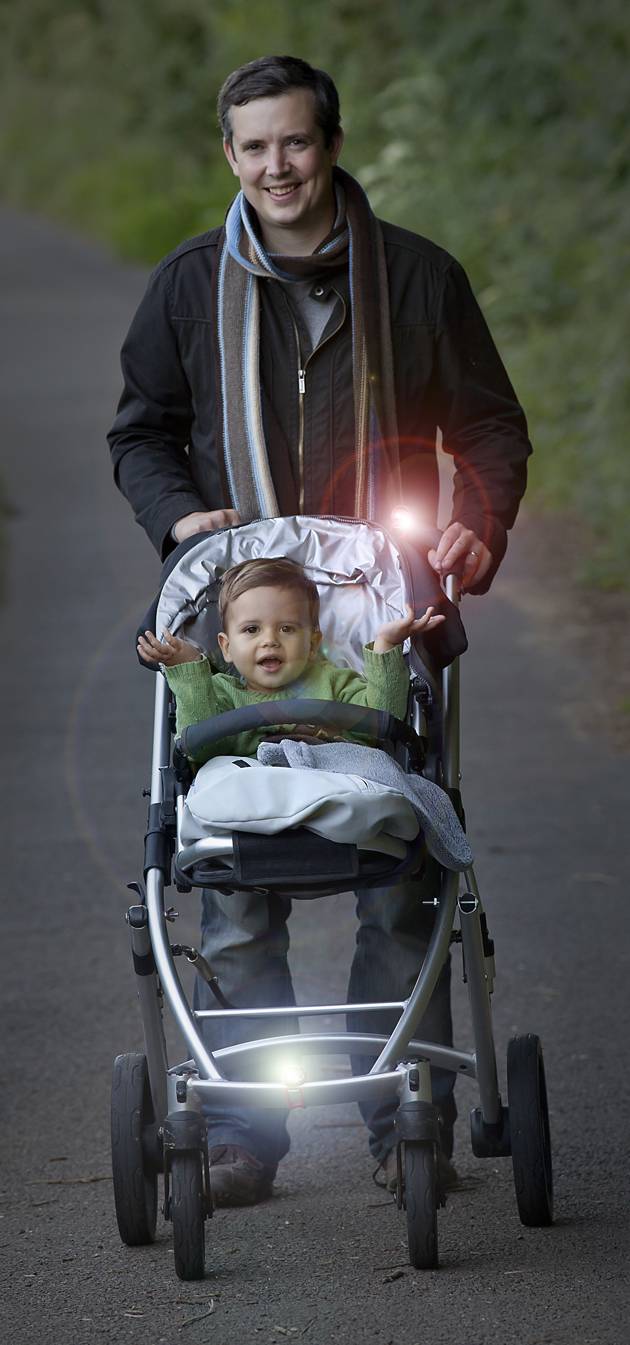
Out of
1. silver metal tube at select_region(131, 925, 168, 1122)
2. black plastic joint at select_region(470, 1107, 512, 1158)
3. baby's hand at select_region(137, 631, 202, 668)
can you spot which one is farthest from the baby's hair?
black plastic joint at select_region(470, 1107, 512, 1158)

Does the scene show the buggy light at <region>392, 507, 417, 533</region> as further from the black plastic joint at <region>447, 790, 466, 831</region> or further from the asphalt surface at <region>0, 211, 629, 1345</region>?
the asphalt surface at <region>0, 211, 629, 1345</region>

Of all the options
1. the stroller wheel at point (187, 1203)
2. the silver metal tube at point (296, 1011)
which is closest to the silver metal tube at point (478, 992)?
the silver metal tube at point (296, 1011)

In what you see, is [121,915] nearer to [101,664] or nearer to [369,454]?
[369,454]

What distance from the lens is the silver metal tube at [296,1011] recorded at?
148 inches

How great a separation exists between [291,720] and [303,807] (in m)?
0.26

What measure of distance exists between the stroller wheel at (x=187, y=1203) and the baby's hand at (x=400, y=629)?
101 cm

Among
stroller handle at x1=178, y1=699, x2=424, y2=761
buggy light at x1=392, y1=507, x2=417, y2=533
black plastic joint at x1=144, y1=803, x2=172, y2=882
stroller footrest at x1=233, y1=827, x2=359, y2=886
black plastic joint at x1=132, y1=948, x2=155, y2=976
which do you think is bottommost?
black plastic joint at x1=132, y1=948, x2=155, y2=976

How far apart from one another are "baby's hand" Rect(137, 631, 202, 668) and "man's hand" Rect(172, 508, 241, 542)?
340 mm

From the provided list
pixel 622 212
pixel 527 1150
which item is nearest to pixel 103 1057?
pixel 527 1150

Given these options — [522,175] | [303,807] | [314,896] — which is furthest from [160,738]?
[522,175]

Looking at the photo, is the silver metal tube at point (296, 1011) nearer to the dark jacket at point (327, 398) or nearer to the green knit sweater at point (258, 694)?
the green knit sweater at point (258, 694)

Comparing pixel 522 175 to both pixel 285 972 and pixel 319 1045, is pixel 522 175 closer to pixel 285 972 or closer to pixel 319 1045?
pixel 285 972

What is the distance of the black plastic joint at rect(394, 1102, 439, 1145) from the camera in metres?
3.75

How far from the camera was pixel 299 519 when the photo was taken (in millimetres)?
4234
